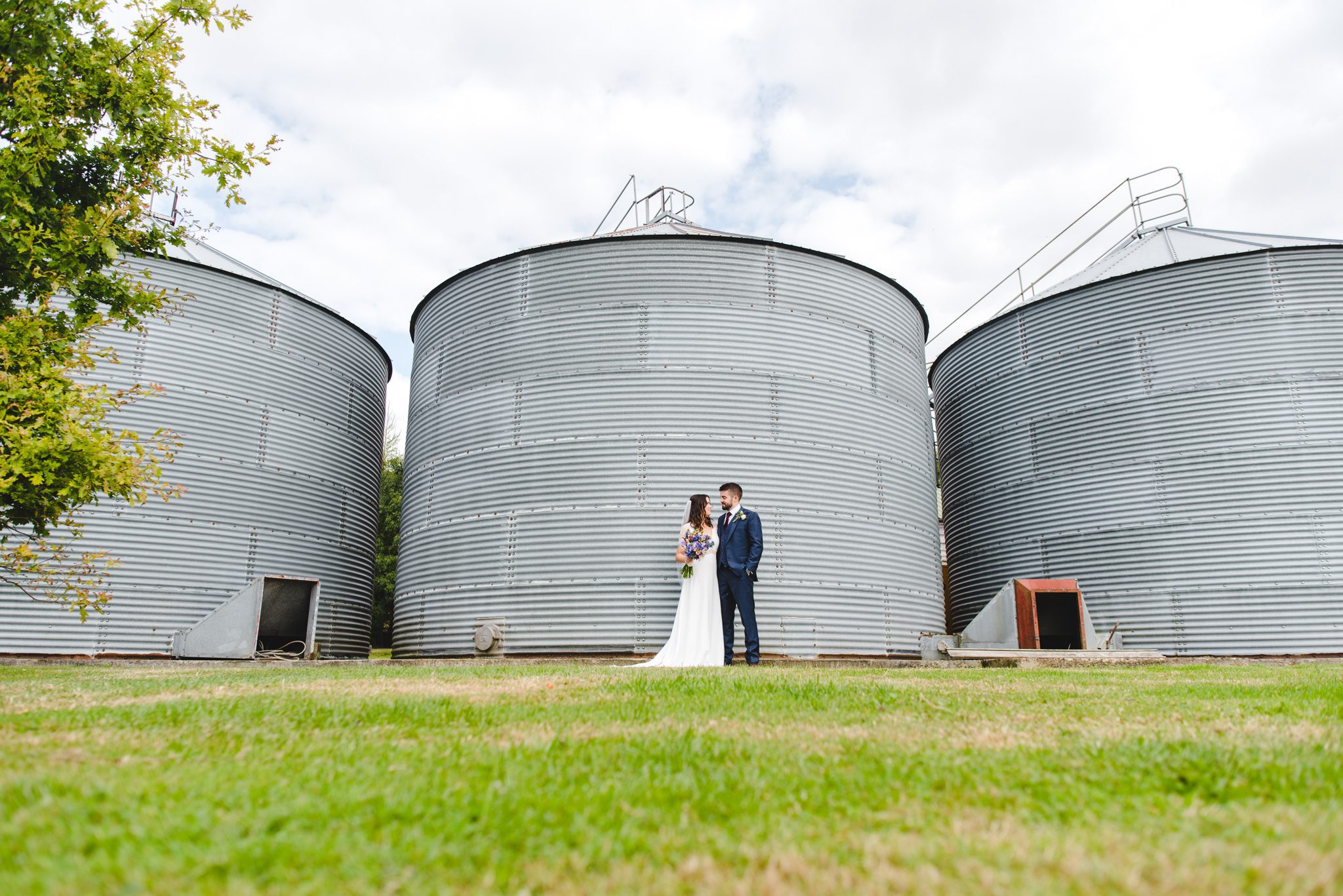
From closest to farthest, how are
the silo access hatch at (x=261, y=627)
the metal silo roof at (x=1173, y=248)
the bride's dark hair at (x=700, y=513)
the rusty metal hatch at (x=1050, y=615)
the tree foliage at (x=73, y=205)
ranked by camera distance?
the tree foliage at (x=73, y=205) < the bride's dark hair at (x=700, y=513) < the silo access hatch at (x=261, y=627) < the rusty metal hatch at (x=1050, y=615) < the metal silo roof at (x=1173, y=248)

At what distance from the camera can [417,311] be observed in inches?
590

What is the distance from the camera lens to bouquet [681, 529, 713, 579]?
413 inches

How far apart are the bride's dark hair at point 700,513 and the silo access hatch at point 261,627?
20.8 ft

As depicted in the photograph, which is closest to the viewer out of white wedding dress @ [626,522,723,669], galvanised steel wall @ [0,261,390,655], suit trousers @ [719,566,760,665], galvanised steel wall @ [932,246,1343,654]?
suit trousers @ [719,566,760,665]

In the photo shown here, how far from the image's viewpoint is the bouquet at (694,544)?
34.4 ft

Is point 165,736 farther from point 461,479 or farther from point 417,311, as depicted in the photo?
point 417,311

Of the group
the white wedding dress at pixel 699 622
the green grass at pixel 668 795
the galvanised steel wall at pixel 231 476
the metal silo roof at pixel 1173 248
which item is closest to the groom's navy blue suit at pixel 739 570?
the white wedding dress at pixel 699 622

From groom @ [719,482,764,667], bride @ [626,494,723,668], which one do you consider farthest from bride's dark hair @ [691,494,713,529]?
groom @ [719,482,764,667]

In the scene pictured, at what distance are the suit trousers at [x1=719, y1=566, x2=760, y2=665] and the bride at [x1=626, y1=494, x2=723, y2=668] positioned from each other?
246 millimetres

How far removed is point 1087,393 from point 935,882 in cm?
1412

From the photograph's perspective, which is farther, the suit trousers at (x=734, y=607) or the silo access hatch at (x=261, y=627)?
the silo access hatch at (x=261, y=627)

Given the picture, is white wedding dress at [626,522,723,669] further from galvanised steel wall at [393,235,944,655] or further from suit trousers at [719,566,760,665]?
galvanised steel wall at [393,235,944,655]

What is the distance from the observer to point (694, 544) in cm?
1051

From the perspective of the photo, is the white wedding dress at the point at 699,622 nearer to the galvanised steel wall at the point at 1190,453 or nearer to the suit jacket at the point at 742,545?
the suit jacket at the point at 742,545
